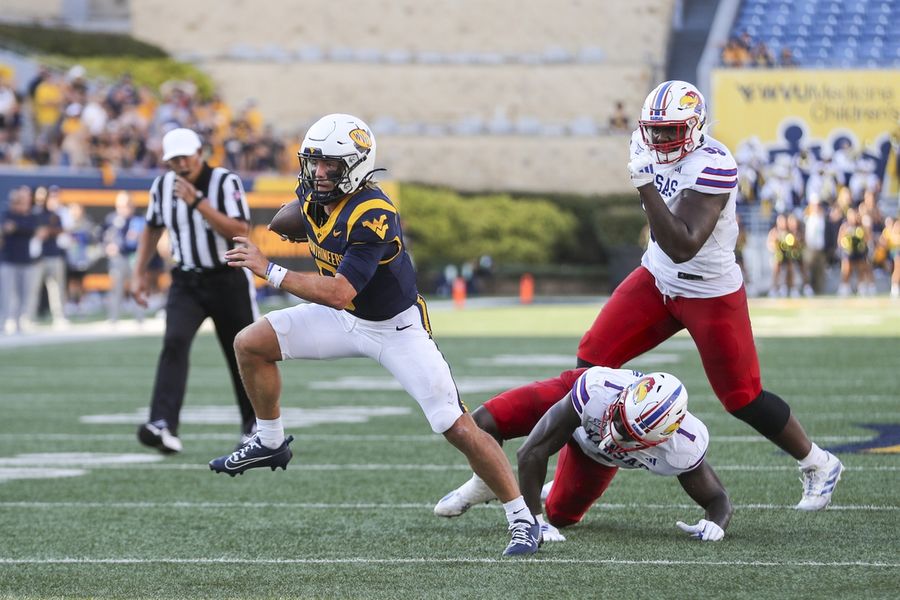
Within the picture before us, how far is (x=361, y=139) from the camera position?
214 inches

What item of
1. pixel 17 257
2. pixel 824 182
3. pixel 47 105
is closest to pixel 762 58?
pixel 824 182

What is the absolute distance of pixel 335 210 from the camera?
5.50m

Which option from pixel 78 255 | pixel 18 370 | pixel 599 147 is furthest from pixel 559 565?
pixel 599 147

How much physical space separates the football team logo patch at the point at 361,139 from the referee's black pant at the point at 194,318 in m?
3.06

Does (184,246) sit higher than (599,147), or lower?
higher

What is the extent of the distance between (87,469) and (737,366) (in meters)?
3.52

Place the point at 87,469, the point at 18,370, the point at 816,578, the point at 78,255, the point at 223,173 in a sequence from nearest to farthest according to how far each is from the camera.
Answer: the point at 816,578 < the point at 87,469 < the point at 223,173 < the point at 18,370 < the point at 78,255

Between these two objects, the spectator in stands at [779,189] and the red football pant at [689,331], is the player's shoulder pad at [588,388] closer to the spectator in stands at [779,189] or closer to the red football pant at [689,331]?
the red football pant at [689,331]

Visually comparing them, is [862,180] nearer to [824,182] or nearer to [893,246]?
[824,182]

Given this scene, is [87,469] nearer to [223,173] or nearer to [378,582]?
[223,173]

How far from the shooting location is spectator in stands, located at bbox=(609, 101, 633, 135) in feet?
122

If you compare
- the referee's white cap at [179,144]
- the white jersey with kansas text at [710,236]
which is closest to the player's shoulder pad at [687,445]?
the white jersey with kansas text at [710,236]

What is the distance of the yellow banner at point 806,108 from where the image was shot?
32688 mm

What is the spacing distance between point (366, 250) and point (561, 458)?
120cm
